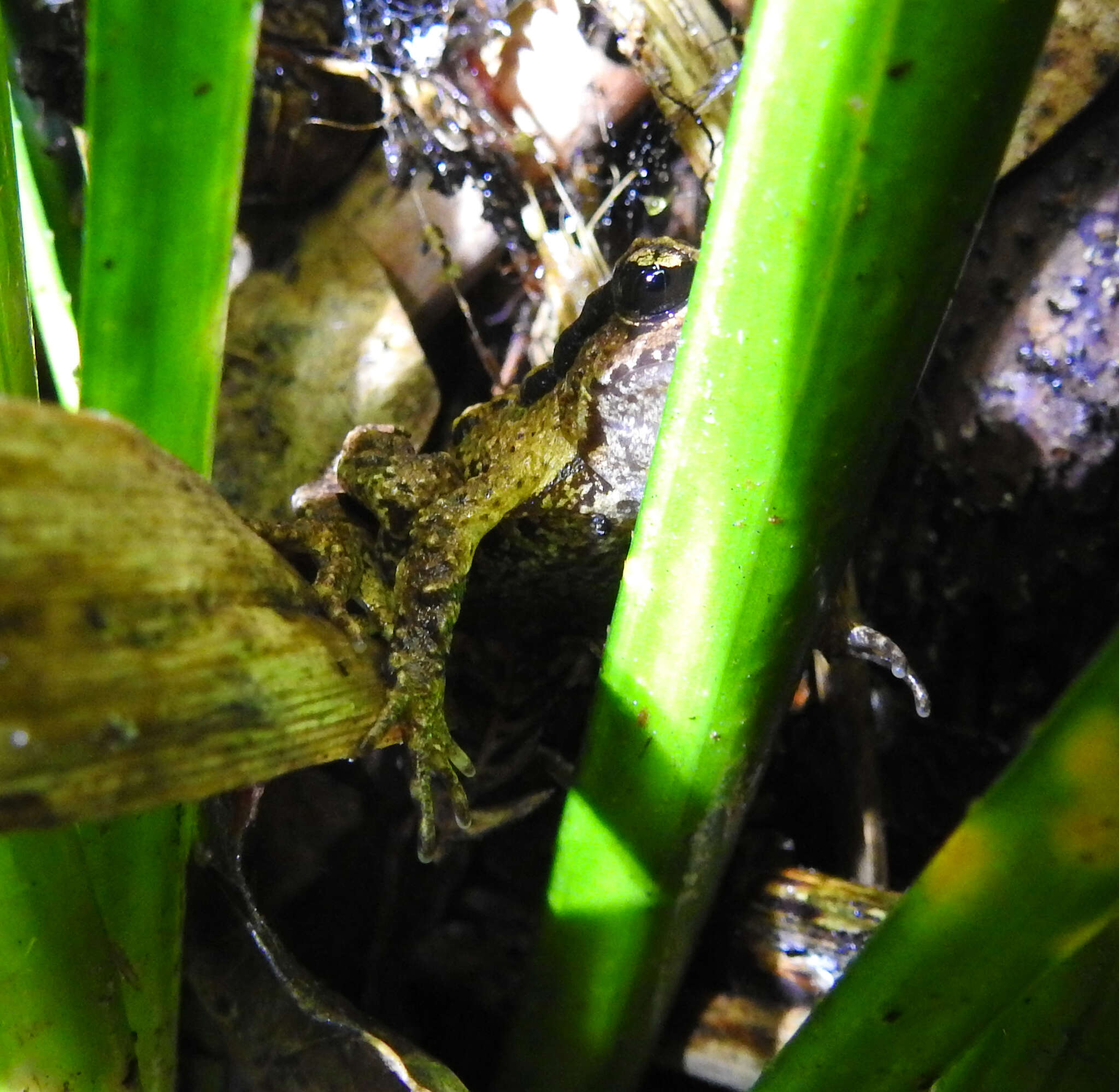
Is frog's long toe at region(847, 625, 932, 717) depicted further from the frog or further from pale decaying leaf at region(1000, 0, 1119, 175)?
pale decaying leaf at region(1000, 0, 1119, 175)

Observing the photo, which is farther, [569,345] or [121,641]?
[569,345]

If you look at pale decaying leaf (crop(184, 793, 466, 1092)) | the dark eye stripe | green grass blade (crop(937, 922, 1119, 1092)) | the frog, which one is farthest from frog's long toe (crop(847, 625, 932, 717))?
pale decaying leaf (crop(184, 793, 466, 1092))

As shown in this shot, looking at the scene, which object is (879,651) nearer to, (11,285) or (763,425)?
(763,425)

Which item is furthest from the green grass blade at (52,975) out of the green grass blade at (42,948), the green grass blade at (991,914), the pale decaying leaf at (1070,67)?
the pale decaying leaf at (1070,67)

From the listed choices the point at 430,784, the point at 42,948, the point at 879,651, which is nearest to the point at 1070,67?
the point at 879,651

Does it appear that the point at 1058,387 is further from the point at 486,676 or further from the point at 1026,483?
the point at 486,676

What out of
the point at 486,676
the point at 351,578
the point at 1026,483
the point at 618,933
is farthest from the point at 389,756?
the point at 1026,483
